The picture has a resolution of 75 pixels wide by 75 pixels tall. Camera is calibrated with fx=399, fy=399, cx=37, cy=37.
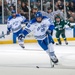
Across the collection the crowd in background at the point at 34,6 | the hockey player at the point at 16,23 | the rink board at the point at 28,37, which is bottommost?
the rink board at the point at 28,37

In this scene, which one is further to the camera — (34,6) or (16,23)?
(34,6)

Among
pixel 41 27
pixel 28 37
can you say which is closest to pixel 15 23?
pixel 28 37

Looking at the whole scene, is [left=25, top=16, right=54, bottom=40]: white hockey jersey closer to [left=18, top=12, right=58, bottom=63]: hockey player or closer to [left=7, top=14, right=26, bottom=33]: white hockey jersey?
[left=18, top=12, right=58, bottom=63]: hockey player

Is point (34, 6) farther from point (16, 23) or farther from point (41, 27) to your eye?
point (41, 27)

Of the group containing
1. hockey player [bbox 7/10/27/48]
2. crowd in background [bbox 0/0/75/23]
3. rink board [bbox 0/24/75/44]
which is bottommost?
rink board [bbox 0/24/75/44]

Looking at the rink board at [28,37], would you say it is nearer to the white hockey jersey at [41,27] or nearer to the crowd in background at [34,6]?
the crowd in background at [34,6]

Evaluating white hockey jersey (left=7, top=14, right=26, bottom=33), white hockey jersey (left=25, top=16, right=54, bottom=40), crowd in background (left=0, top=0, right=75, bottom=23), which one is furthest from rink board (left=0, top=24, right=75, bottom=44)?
white hockey jersey (left=25, top=16, right=54, bottom=40)

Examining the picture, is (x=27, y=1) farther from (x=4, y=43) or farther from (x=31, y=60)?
(x=31, y=60)

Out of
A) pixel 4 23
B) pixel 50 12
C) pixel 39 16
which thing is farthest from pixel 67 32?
pixel 39 16

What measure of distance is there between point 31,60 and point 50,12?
7.62 meters

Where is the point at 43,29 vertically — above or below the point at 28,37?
above

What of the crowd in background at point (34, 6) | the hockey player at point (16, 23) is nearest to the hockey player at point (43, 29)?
the hockey player at point (16, 23)

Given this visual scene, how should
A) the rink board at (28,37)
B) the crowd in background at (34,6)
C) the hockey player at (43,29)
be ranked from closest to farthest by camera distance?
the hockey player at (43,29) < the rink board at (28,37) < the crowd in background at (34,6)

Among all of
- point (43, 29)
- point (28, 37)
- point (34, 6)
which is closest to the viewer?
point (43, 29)
